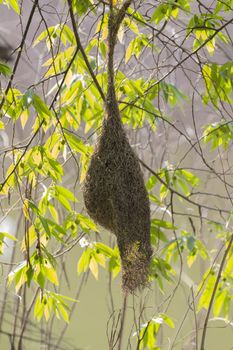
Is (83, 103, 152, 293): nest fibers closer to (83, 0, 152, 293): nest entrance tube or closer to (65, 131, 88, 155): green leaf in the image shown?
(83, 0, 152, 293): nest entrance tube

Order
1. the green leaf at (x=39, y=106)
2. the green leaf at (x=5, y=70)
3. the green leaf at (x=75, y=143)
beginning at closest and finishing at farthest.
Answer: the green leaf at (x=5, y=70), the green leaf at (x=39, y=106), the green leaf at (x=75, y=143)

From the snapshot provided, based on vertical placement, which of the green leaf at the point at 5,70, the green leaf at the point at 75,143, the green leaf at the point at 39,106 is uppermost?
the green leaf at the point at 5,70

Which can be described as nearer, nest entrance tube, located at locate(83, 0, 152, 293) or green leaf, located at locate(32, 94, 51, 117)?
nest entrance tube, located at locate(83, 0, 152, 293)

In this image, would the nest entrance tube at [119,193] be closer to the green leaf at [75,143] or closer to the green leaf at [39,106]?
the green leaf at [39,106]

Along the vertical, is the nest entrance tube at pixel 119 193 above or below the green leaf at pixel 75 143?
below

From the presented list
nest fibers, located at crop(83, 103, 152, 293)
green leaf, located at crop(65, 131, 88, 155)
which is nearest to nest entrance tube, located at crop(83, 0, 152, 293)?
nest fibers, located at crop(83, 103, 152, 293)

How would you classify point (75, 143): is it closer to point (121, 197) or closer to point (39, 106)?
point (39, 106)

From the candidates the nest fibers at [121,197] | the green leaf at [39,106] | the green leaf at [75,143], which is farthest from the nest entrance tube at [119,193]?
the green leaf at [75,143]

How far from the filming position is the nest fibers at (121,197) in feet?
4.34

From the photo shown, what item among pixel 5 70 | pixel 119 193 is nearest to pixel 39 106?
pixel 5 70

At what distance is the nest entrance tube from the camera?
1.32 meters

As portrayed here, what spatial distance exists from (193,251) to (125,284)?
807 mm

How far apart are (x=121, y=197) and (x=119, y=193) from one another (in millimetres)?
10

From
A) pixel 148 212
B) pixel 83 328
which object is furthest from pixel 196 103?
pixel 148 212
